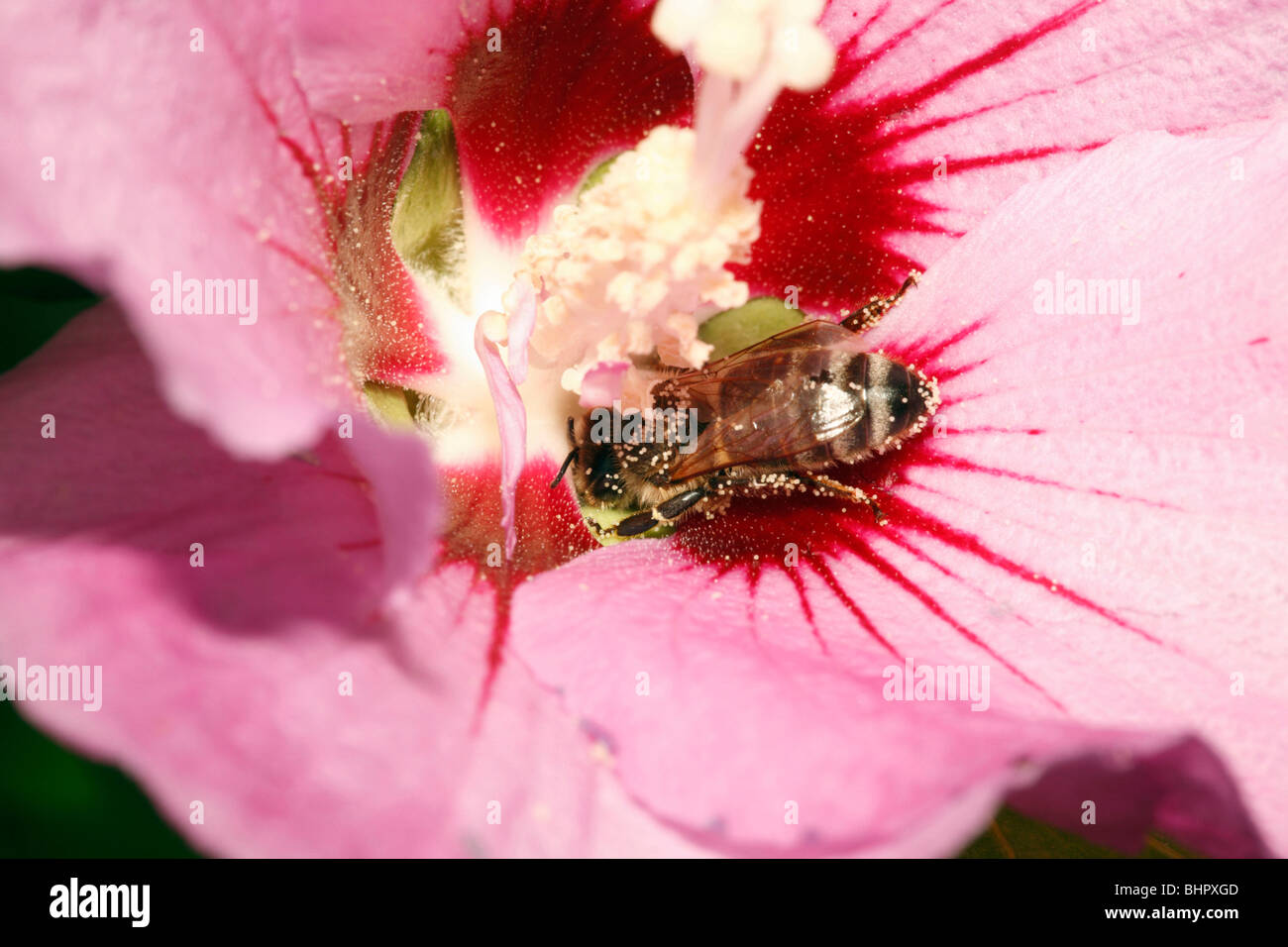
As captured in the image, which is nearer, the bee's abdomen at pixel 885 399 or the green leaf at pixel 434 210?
the bee's abdomen at pixel 885 399

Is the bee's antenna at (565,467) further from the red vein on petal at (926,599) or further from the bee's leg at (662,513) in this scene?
the red vein on petal at (926,599)

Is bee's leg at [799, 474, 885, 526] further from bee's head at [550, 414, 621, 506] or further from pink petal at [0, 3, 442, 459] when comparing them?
pink petal at [0, 3, 442, 459]

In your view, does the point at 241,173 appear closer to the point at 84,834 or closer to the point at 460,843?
the point at 460,843

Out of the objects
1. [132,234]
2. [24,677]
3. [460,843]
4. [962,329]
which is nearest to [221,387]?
[132,234]

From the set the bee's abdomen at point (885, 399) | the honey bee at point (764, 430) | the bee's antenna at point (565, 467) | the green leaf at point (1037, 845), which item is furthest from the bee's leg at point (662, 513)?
the green leaf at point (1037, 845)

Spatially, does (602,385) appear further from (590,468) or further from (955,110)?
(955,110)

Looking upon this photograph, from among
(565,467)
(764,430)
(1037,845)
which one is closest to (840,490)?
(764,430)

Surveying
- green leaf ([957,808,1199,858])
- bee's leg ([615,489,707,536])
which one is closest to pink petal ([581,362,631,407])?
bee's leg ([615,489,707,536])
